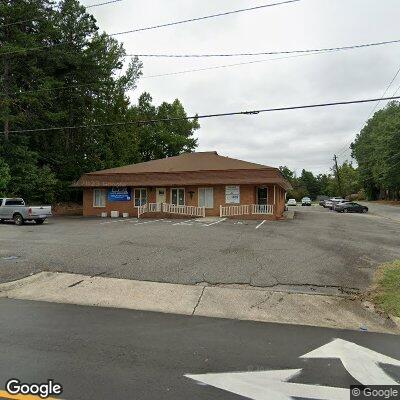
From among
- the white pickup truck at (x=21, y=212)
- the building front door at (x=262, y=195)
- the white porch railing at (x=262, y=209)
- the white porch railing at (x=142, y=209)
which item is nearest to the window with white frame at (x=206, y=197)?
the white porch railing at (x=262, y=209)

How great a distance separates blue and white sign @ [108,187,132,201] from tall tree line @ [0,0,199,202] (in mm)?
6004

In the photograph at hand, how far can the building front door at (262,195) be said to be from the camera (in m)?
29.1

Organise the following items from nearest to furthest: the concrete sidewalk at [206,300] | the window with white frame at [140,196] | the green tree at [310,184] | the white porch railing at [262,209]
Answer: the concrete sidewalk at [206,300] < the white porch railing at [262,209] < the window with white frame at [140,196] < the green tree at [310,184]

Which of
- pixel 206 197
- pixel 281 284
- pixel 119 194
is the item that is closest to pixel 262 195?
pixel 206 197

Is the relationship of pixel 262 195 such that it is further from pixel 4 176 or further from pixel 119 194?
pixel 4 176

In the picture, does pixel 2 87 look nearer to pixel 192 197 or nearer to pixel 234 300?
pixel 192 197

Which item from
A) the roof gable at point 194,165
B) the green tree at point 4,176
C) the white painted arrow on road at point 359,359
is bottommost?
the white painted arrow on road at point 359,359

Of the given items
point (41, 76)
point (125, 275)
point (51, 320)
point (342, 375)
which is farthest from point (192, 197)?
point (342, 375)

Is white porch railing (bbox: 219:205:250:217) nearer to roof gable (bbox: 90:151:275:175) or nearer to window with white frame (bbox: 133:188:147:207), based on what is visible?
roof gable (bbox: 90:151:275:175)

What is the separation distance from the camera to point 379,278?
995 cm

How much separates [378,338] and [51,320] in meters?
5.75

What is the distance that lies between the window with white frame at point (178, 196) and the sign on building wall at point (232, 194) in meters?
3.96

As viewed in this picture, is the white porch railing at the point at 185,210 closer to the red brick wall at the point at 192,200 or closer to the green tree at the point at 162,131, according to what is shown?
the red brick wall at the point at 192,200

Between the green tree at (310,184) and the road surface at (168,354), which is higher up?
the green tree at (310,184)
